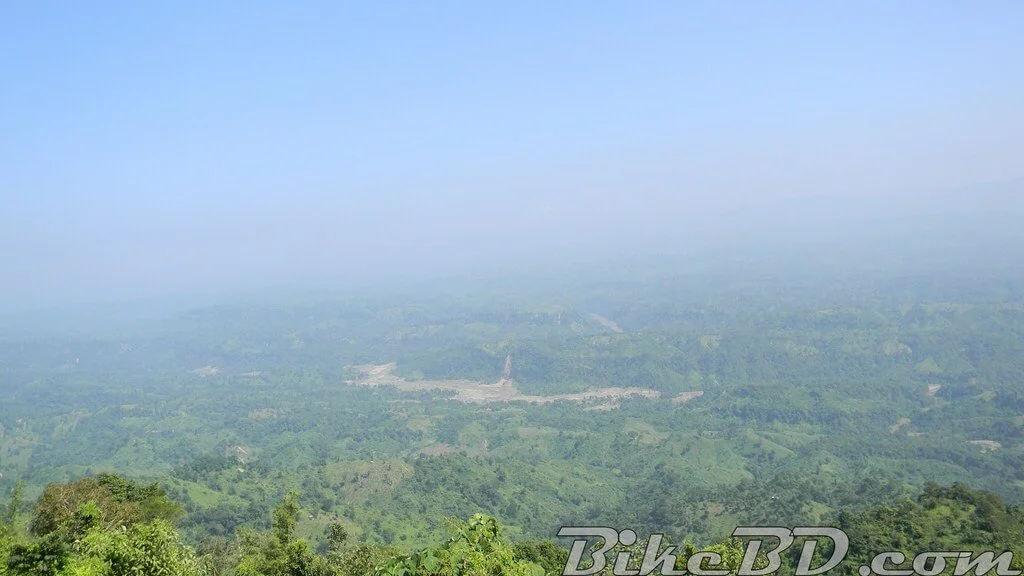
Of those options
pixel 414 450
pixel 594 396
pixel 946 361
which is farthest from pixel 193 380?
pixel 946 361

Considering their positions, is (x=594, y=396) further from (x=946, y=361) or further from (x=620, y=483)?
(x=946, y=361)

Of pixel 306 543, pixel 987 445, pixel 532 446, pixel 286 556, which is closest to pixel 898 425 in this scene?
pixel 987 445

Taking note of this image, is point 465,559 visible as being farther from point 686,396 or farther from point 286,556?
point 686,396

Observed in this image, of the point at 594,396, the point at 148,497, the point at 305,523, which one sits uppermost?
the point at 148,497

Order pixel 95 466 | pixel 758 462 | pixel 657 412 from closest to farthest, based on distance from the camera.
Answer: pixel 758 462, pixel 95 466, pixel 657 412

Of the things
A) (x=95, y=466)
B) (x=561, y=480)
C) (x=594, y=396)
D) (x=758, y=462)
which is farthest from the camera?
(x=594, y=396)

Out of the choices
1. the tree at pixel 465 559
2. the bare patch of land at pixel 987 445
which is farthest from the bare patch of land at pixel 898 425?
the tree at pixel 465 559

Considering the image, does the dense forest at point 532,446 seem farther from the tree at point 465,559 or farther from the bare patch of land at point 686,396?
the bare patch of land at point 686,396
